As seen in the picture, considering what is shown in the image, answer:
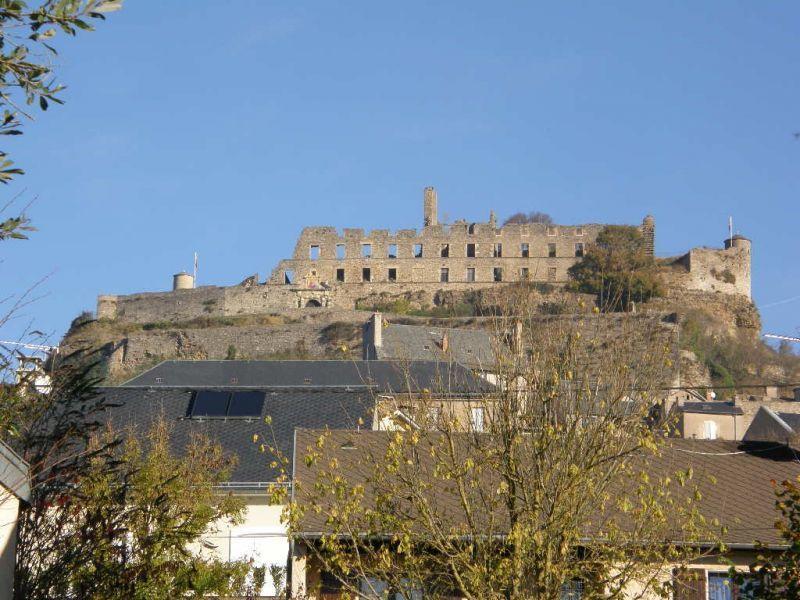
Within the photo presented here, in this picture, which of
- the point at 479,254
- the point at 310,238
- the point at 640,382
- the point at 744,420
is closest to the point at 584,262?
the point at 479,254

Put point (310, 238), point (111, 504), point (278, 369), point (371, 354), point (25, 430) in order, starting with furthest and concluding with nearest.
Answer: point (310, 238)
point (371, 354)
point (278, 369)
point (111, 504)
point (25, 430)

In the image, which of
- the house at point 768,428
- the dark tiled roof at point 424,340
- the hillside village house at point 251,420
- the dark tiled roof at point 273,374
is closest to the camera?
the hillside village house at point 251,420

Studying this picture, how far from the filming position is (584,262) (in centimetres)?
6556

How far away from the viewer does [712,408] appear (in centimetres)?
4153

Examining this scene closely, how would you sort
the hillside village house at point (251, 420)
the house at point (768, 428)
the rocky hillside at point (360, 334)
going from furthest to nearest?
the rocky hillside at point (360, 334), the house at point (768, 428), the hillside village house at point (251, 420)

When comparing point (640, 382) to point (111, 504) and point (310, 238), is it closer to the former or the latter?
point (111, 504)

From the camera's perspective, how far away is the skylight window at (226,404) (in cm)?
2625

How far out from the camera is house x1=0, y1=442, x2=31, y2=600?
8625 mm

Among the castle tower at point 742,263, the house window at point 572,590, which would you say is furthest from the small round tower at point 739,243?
the house window at point 572,590

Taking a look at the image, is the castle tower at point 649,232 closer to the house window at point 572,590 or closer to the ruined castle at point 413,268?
the ruined castle at point 413,268

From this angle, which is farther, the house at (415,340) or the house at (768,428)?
the house at (415,340)

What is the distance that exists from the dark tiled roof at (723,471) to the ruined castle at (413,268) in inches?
1827

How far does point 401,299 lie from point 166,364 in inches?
1242

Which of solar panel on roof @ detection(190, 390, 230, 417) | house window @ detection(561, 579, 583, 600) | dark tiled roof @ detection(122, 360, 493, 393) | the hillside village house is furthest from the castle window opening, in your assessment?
dark tiled roof @ detection(122, 360, 493, 393)
